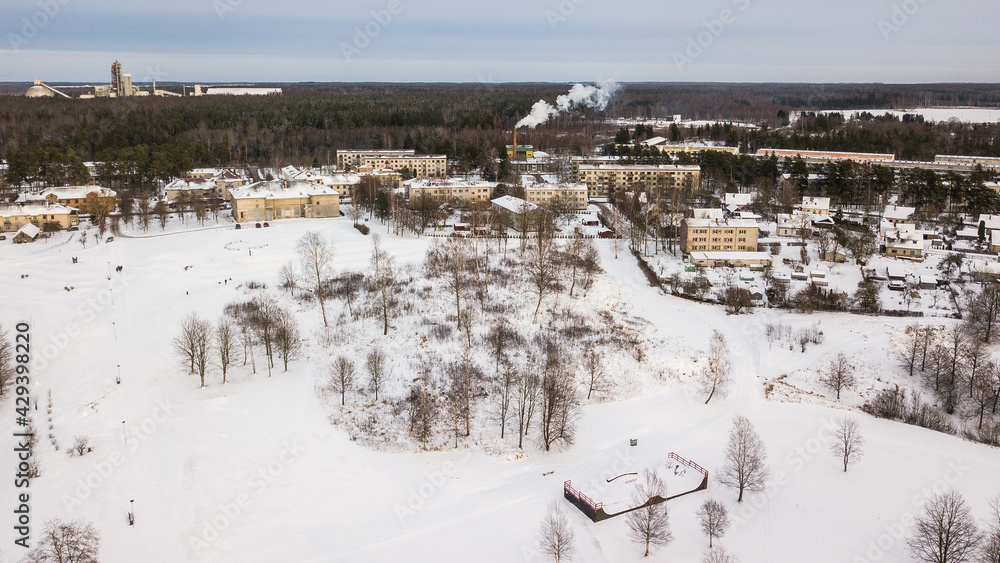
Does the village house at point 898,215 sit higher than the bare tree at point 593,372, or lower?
higher

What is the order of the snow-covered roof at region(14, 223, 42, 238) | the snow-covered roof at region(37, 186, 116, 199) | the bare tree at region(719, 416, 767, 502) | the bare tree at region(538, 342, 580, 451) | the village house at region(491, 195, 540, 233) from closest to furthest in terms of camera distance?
1. the bare tree at region(719, 416, 767, 502)
2. the bare tree at region(538, 342, 580, 451)
3. the snow-covered roof at region(14, 223, 42, 238)
4. the village house at region(491, 195, 540, 233)
5. the snow-covered roof at region(37, 186, 116, 199)

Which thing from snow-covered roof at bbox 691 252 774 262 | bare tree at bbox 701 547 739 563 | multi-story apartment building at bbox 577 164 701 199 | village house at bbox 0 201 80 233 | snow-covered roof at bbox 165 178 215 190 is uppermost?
multi-story apartment building at bbox 577 164 701 199

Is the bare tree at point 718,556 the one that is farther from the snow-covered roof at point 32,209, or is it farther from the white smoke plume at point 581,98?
the white smoke plume at point 581,98

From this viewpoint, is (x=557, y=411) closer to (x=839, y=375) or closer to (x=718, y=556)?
(x=718, y=556)

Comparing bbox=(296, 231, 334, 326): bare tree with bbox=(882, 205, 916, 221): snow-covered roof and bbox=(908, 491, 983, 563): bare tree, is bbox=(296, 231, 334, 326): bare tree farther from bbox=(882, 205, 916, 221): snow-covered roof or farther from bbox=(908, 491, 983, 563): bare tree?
bbox=(882, 205, 916, 221): snow-covered roof

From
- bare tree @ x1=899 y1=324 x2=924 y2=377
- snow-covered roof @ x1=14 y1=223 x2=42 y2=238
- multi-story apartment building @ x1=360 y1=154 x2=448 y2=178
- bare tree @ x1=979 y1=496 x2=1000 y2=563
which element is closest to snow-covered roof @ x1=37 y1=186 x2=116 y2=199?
snow-covered roof @ x1=14 y1=223 x2=42 y2=238

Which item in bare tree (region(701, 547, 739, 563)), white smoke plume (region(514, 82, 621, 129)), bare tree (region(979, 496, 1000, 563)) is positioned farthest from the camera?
white smoke plume (region(514, 82, 621, 129))

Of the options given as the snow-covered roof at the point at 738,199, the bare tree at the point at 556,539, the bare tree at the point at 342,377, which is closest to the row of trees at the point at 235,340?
the bare tree at the point at 342,377
